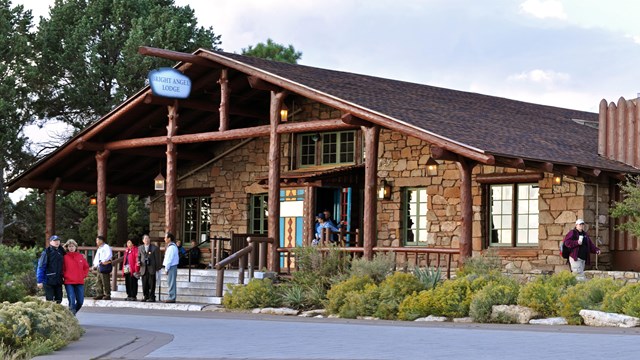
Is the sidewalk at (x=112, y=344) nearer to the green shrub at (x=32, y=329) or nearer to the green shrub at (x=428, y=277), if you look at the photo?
the green shrub at (x=32, y=329)

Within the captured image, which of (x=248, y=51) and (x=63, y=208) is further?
(x=248, y=51)

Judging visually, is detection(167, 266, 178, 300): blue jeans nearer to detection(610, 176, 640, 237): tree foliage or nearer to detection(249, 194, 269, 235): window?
detection(249, 194, 269, 235): window

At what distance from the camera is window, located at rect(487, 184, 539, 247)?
27.2 meters

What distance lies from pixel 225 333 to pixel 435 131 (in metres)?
7.60

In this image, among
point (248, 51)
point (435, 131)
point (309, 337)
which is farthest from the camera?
point (248, 51)

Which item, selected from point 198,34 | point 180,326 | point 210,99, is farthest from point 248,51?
point 180,326

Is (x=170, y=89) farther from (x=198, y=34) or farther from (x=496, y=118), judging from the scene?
(x=198, y=34)

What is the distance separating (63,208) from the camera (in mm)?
44969

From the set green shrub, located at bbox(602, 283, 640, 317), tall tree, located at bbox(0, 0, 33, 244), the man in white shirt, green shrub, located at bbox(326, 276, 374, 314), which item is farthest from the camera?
tall tree, located at bbox(0, 0, 33, 244)

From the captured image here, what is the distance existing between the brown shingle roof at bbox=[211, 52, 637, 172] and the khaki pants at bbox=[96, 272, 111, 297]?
19.2 ft

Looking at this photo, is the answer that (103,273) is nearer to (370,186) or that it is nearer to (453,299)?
(370,186)

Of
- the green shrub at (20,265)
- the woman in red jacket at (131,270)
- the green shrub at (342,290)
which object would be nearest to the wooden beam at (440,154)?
the green shrub at (342,290)

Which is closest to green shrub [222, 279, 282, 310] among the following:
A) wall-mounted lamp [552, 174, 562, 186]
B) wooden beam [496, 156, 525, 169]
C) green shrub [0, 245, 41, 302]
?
wooden beam [496, 156, 525, 169]

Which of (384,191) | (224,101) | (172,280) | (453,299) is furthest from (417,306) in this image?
(224,101)
